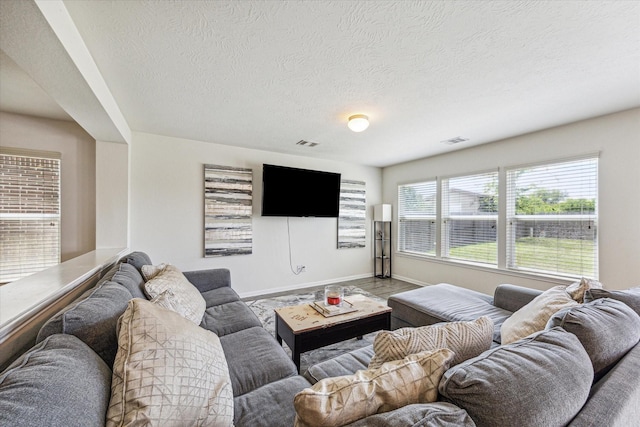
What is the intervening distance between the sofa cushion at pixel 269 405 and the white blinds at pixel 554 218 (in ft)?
11.2

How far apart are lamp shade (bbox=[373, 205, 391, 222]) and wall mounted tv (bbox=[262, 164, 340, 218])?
104 centimetres

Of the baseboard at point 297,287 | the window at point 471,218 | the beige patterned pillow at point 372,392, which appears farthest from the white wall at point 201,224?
the beige patterned pillow at point 372,392

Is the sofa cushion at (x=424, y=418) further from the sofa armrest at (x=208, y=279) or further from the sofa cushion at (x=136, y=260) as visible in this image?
the sofa armrest at (x=208, y=279)

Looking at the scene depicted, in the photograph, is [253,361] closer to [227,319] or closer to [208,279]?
[227,319]

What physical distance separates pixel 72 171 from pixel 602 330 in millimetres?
4546

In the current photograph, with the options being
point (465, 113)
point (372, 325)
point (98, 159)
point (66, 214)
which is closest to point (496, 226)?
point (465, 113)

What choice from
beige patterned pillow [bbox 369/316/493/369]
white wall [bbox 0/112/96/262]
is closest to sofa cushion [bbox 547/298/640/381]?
beige patterned pillow [bbox 369/316/493/369]

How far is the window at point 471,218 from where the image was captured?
3622 mm

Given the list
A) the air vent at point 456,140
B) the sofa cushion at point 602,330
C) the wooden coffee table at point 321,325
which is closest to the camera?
the sofa cushion at point 602,330

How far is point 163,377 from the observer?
0.83m

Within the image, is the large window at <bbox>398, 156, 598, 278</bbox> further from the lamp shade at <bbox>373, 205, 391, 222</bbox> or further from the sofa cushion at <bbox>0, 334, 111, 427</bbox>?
the sofa cushion at <bbox>0, 334, 111, 427</bbox>

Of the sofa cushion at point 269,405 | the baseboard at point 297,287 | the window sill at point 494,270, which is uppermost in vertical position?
the window sill at point 494,270

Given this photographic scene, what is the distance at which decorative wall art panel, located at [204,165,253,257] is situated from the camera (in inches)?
144

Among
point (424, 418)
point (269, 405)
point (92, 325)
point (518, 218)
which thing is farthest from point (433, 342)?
point (518, 218)
